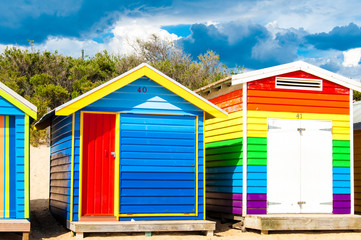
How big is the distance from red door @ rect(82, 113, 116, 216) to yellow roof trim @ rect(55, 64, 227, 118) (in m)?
0.55

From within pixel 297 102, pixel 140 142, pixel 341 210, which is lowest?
pixel 341 210

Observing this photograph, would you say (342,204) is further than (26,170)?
Yes

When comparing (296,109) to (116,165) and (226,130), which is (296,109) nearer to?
(226,130)

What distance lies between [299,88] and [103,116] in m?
4.61

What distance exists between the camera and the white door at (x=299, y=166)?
11844 mm

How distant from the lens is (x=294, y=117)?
477 inches

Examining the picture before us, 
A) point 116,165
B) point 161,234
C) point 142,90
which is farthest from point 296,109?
point 116,165

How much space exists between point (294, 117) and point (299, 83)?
84cm

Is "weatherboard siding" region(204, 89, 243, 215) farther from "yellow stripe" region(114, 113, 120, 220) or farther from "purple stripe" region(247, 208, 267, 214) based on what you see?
"yellow stripe" region(114, 113, 120, 220)

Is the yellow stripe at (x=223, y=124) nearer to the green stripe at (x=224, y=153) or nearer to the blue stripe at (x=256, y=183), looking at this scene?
the green stripe at (x=224, y=153)

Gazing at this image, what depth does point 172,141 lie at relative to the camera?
11.1 m

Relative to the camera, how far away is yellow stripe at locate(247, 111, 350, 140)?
1179cm

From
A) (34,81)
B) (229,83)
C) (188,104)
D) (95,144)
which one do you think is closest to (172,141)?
(188,104)

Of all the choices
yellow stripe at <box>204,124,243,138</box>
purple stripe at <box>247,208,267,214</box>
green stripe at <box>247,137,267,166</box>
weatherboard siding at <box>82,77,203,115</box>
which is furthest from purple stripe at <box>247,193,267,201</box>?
weatherboard siding at <box>82,77,203,115</box>
